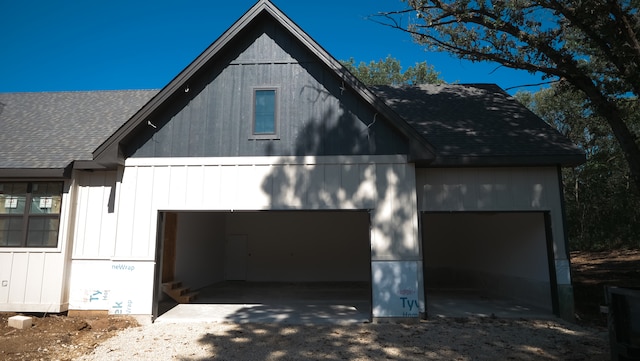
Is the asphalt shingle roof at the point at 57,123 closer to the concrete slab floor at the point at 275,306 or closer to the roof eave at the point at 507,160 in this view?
the concrete slab floor at the point at 275,306

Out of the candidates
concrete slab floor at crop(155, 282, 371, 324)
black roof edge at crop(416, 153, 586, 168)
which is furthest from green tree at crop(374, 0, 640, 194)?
concrete slab floor at crop(155, 282, 371, 324)

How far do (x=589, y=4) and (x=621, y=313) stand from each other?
6.15 m

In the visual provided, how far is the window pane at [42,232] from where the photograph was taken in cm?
935

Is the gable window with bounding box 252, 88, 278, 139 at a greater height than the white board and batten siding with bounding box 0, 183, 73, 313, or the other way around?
the gable window with bounding box 252, 88, 278, 139

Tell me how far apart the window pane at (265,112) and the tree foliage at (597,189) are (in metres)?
16.6

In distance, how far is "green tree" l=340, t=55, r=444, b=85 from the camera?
37375 mm

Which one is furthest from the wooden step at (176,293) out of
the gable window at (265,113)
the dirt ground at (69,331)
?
the gable window at (265,113)

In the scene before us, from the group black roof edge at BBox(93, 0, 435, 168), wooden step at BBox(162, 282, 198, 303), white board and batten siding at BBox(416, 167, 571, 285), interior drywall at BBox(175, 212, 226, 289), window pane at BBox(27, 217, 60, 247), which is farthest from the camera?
interior drywall at BBox(175, 212, 226, 289)

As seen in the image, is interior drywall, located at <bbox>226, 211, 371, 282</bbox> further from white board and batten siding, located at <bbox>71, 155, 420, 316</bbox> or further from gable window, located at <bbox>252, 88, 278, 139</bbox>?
gable window, located at <bbox>252, 88, 278, 139</bbox>

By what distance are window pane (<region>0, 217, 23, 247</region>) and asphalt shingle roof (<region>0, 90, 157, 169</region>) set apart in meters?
1.25

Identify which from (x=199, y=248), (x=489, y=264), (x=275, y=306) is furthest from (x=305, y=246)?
(x=489, y=264)

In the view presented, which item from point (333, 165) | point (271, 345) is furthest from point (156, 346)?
point (333, 165)

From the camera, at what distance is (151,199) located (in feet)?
29.8

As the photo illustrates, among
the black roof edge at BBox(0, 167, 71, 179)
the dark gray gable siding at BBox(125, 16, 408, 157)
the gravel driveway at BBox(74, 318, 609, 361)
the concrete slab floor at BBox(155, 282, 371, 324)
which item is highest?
the dark gray gable siding at BBox(125, 16, 408, 157)
